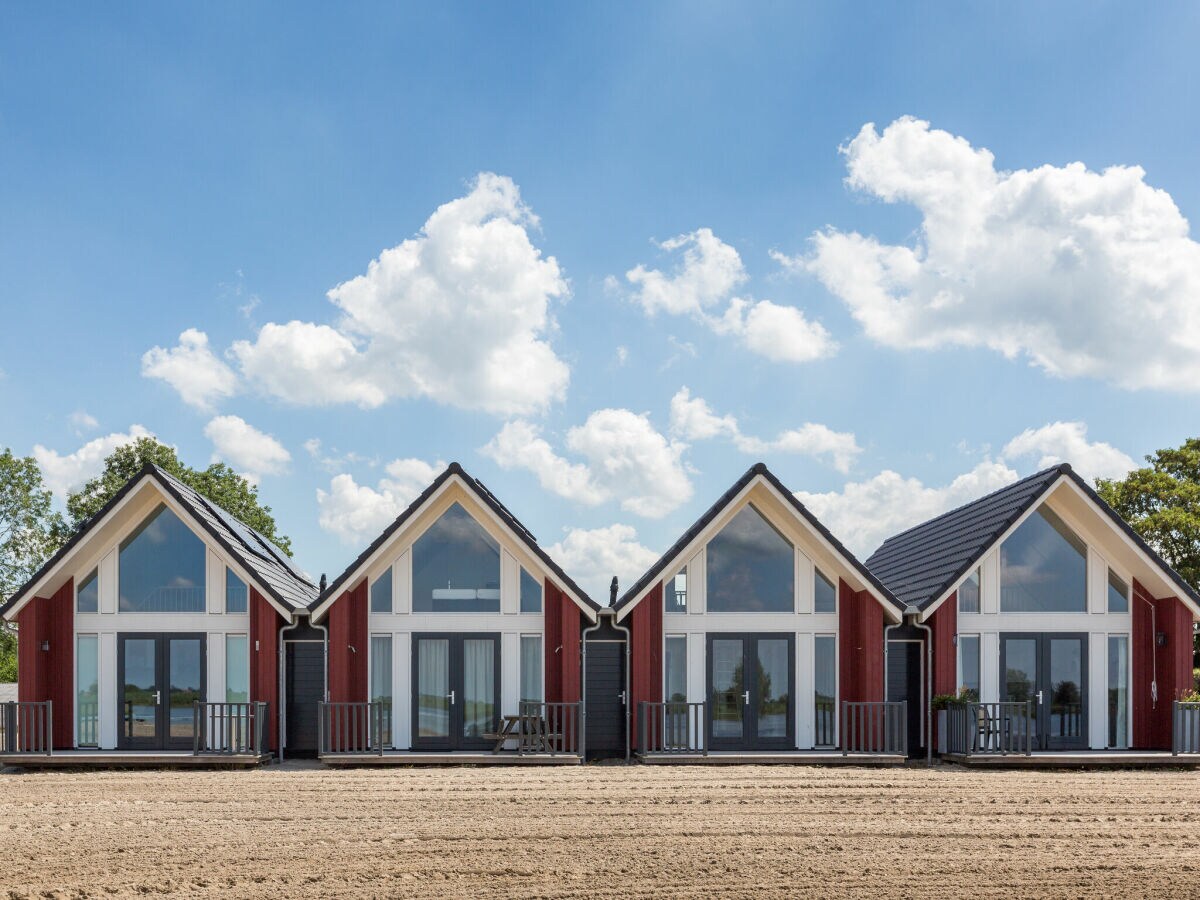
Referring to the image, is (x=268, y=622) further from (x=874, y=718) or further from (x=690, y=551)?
(x=874, y=718)

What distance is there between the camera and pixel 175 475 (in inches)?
1636

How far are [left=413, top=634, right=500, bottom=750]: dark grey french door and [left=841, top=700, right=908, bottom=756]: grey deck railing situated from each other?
19.4ft

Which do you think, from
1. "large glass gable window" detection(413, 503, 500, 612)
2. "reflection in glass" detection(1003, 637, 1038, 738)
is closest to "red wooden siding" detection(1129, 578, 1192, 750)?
"reflection in glass" detection(1003, 637, 1038, 738)

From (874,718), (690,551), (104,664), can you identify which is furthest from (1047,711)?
(104,664)

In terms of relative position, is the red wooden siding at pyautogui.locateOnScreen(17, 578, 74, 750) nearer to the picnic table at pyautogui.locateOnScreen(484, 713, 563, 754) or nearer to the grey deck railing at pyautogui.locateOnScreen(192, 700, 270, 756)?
the grey deck railing at pyautogui.locateOnScreen(192, 700, 270, 756)

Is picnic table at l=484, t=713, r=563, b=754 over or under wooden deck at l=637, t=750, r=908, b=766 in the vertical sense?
over

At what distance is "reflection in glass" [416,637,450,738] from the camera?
699 inches

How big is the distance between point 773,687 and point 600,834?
6.98m

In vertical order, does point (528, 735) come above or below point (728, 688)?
below

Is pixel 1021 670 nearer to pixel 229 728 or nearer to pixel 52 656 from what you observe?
pixel 229 728

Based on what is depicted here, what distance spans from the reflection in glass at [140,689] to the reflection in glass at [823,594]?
1143 centimetres

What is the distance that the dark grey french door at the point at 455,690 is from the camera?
1775 centimetres

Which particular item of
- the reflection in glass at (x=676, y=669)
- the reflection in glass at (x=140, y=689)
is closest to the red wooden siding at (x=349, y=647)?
the reflection in glass at (x=140, y=689)

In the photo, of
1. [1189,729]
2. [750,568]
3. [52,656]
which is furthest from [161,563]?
[1189,729]
